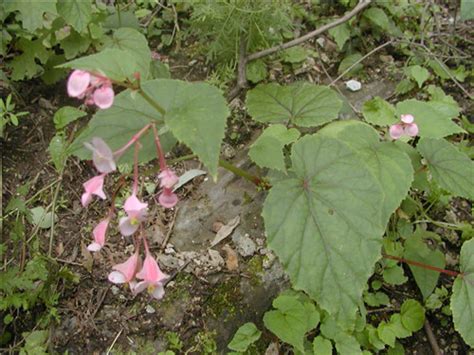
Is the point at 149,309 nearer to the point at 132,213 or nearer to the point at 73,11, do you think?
the point at 132,213

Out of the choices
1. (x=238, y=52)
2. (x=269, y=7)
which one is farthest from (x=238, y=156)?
(x=269, y=7)

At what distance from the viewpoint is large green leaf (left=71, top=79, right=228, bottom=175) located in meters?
1.34

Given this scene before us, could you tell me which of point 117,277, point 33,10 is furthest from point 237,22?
point 117,277

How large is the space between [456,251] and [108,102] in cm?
182

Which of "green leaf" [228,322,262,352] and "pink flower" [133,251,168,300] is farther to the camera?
"green leaf" [228,322,262,352]

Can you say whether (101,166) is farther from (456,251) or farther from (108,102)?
(456,251)

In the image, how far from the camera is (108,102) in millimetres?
1231

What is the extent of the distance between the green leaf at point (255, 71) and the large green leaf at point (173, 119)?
1.03 metres

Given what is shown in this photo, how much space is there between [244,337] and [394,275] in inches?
27.8

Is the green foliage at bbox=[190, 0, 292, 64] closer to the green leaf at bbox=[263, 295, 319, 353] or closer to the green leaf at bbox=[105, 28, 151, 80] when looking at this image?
the green leaf at bbox=[105, 28, 151, 80]

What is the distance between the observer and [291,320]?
6.20ft

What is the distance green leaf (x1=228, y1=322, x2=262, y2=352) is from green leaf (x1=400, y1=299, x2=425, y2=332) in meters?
0.61

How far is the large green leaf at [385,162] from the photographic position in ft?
5.91

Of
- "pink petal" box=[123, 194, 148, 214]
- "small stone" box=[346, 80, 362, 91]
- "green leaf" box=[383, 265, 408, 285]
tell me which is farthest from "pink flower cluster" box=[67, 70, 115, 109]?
"small stone" box=[346, 80, 362, 91]
